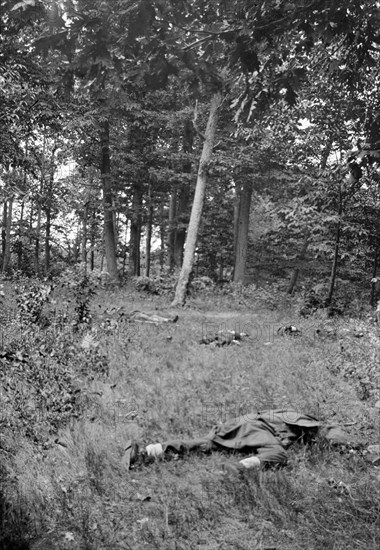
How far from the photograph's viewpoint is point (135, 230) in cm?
2439

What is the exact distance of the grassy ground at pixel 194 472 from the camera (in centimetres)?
315

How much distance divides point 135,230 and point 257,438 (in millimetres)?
20768

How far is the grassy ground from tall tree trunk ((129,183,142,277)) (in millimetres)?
14587

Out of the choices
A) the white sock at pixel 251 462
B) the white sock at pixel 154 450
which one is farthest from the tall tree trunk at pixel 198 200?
the white sock at pixel 251 462

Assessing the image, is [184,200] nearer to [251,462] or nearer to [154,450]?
[154,450]

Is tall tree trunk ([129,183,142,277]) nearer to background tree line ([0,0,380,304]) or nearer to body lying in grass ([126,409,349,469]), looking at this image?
background tree line ([0,0,380,304])

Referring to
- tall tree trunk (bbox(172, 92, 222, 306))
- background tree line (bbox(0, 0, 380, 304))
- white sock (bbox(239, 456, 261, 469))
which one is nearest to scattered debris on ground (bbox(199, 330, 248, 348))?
background tree line (bbox(0, 0, 380, 304))

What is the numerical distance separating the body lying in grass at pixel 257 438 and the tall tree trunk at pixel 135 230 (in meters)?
17.3

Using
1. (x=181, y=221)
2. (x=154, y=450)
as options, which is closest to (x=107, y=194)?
(x=181, y=221)

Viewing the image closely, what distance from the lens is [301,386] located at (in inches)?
253

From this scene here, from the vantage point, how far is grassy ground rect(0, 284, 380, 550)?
3.15 meters

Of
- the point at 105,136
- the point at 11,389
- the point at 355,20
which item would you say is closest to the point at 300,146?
the point at 105,136

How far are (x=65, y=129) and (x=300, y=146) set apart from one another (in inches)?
338

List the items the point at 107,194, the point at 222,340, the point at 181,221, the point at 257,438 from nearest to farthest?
1. the point at 257,438
2. the point at 222,340
3. the point at 107,194
4. the point at 181,221
